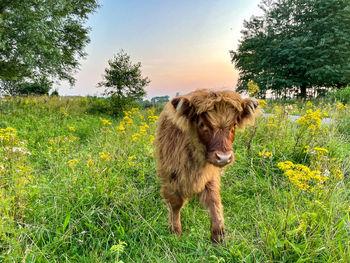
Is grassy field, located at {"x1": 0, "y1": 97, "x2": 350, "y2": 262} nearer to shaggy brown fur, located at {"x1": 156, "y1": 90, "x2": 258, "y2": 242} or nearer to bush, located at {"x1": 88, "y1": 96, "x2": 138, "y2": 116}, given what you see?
shaggy brown fur, located at {"x1": 156, "y1": 90, "x2": 258, "y2": 242}

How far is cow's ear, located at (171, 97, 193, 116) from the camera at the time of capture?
81.3 inches

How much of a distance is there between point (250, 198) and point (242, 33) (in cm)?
3275

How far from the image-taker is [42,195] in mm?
2686

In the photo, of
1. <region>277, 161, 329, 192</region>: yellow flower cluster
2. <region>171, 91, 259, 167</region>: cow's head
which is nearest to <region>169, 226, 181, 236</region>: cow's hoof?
<region>171, 91, 259, 167</region>: cow's head

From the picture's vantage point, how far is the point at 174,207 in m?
2.56

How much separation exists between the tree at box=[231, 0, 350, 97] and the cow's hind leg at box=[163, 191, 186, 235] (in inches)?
879

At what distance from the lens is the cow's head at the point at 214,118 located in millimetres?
1887

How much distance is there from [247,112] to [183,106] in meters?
0.70

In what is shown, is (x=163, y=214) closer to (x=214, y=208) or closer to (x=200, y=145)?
(x=214, y=208)

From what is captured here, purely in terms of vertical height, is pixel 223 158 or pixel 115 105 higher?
pixel 115 105

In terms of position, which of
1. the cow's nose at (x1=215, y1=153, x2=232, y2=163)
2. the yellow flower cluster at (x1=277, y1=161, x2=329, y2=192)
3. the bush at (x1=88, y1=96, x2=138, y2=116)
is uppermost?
the bush at (x1=88, y1=96, x2=138, y2=116)

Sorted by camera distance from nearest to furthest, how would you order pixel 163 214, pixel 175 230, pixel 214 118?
pixel 214 118 < pixel 175 230 < pixel 163 214

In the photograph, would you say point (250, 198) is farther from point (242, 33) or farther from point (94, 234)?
point (242, 33)

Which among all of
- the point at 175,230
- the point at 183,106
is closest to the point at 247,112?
the point at 183,106
